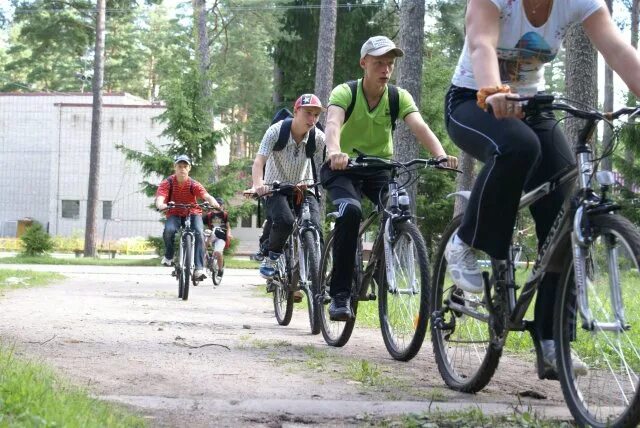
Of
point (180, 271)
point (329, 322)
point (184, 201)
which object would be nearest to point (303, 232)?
point (329, 322)

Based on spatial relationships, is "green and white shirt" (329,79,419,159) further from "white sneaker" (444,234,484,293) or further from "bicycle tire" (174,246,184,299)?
"bicycle tire" (174,246,184,299)

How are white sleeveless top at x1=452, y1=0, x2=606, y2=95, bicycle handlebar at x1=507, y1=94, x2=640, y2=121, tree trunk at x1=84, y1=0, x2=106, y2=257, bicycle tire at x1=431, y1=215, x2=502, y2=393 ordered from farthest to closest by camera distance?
tree trunk at x1=84, y1=0, x2=106, y2=257 < bicycle tire at x1=431, y1=215, x2=502, y2=393 < white sleeveless top at x1=452, y1=0, x2=606, y2=95 < bicycle handlebar at x1=507, y1=94, x2=640, y2=121

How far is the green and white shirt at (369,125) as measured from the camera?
7.23 metres

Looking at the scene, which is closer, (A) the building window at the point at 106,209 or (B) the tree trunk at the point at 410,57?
(B) the tree trunk at the point at 410,57

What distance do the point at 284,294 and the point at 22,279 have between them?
872 centimetres

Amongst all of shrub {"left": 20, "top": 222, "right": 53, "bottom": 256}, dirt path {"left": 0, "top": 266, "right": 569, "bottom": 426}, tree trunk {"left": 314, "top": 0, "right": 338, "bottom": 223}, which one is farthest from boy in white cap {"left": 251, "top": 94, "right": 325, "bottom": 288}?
shrub {"left": 20, "top": 222, "right": 53, "bottom": 256}

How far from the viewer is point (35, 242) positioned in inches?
1513

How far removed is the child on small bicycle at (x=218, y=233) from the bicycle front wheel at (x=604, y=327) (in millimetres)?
14425

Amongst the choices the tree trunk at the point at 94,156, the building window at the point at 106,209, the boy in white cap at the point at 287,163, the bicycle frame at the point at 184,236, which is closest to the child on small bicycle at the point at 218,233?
the bicycle frame at the point at 184,236

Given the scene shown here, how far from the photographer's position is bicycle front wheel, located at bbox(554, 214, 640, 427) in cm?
387

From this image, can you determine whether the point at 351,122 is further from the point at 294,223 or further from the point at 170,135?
the point at 170,135

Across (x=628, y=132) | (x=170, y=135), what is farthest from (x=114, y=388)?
(x=170, y=135)

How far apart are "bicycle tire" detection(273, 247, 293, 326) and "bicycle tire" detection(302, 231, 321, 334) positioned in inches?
26.0

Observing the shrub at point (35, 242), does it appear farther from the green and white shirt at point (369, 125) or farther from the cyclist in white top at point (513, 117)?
the cyclist in white top at point (513, 117)
